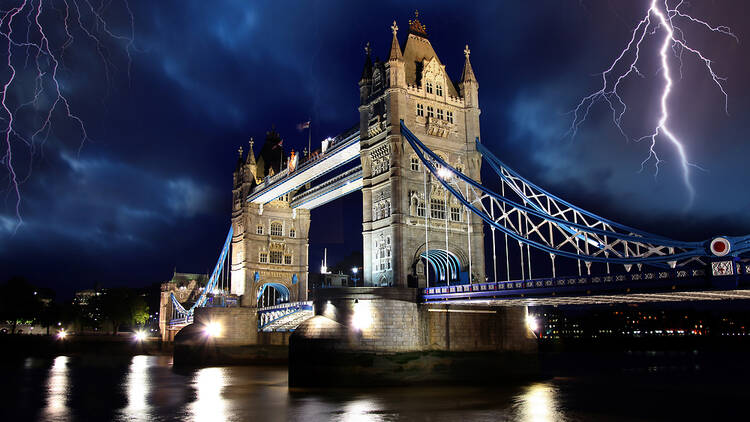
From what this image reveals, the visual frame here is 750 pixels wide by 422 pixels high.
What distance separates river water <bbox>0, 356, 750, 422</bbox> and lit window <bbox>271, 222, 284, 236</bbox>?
28481mm

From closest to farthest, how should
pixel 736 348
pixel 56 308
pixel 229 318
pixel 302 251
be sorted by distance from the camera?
pixel 229 318
pixel 302 251
pixel 56 308
pixel 736 348

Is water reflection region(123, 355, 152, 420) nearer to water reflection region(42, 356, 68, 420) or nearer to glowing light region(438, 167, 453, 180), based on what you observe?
water reflection region(42, 356, 68, 420)

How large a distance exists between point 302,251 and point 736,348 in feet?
343

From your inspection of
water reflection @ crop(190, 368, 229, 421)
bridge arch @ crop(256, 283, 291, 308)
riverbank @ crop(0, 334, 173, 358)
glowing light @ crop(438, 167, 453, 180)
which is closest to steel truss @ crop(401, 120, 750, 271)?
glowing light @ crop(438, 167, 453, 180)

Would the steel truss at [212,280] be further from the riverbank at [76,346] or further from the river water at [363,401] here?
the river water at [363,401]

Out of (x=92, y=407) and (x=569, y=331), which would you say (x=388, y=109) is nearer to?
(x=92, y=407)

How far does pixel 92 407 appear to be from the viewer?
30.7 metres

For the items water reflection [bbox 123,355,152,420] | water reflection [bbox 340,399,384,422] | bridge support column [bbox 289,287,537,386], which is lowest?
water reflection [bbox 123,355,152,420]

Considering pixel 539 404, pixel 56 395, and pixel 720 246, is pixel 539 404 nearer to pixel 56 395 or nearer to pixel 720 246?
pixel 720 246

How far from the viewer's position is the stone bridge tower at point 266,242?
68.8m

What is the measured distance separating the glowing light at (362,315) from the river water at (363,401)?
382cm

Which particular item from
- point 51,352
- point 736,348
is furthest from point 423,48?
point 736,348

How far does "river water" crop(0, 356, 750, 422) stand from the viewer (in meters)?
26.2

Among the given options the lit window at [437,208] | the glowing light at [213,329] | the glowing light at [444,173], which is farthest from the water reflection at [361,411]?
the glowing light at [213,329]
